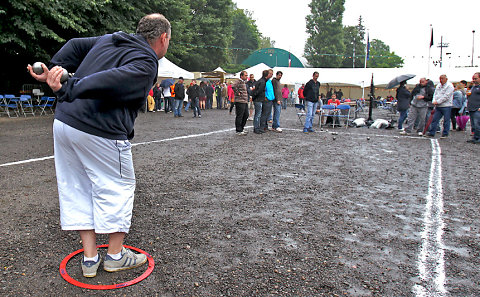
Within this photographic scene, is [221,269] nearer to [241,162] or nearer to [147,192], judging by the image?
[147,192]

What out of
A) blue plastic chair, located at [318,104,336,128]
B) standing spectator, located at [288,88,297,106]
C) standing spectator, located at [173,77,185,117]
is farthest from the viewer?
standing spectator, located at [288,88,297,106]

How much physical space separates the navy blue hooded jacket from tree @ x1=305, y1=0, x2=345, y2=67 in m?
66.5

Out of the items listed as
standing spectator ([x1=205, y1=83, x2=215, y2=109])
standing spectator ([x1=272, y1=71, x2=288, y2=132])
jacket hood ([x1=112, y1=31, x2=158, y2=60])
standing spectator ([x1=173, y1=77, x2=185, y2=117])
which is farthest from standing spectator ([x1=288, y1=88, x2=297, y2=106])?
jacket hood ([x1=112, y1=31, x2=158, y2=60])

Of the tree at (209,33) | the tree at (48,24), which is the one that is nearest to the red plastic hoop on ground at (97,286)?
the tree at (48,24)

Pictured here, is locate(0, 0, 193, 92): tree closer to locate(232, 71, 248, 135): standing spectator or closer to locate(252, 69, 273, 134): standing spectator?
locate(232, 71, 248, 135): standing spectator

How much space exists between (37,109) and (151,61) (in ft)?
62.0

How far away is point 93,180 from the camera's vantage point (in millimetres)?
2408

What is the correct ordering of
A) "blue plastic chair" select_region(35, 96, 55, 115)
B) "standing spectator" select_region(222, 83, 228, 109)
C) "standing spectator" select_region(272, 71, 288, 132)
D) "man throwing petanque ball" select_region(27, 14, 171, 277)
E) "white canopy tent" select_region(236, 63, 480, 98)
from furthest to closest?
"white canopy tent" select_region(236, 63, 480, 98) < "standing spectator" select_region(222, 83, 228, 109) < "blue plastic chair" select_region(35, 96, 55, 115) < "standing spectator" select_region(272, 71, 288, 132) < "man throwing petanque ball" select_region(27, 14, 171, 277)

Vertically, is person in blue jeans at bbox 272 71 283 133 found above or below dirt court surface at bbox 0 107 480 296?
above

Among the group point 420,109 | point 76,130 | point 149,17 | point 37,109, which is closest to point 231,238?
point 76,130

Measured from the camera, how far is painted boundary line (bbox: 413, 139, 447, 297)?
101 inches

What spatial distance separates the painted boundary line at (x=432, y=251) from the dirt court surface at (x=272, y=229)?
1cm

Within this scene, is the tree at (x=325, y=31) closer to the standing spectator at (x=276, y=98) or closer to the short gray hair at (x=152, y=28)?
the standing spectator at (x=276, y=98)

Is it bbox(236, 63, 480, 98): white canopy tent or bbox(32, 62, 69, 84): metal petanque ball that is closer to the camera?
bbox(32, 62, 69, 84): metal petanque ball
